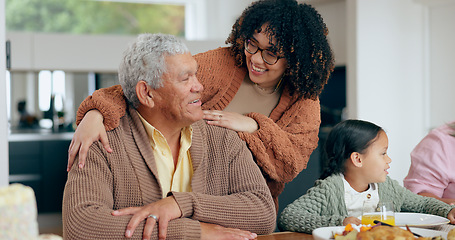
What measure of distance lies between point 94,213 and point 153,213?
0.15 meters

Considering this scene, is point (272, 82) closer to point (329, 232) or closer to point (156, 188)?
point (156, 188)

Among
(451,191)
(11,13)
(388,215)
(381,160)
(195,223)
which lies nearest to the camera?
(388,215)

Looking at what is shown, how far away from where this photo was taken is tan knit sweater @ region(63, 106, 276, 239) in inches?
54.4

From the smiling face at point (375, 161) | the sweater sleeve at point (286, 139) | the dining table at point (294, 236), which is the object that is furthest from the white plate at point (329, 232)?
the sweater sleeve at point (286, 139)

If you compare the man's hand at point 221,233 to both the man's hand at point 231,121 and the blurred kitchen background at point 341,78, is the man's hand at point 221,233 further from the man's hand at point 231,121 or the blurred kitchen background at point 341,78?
the blurred kitchen background at point 341,78

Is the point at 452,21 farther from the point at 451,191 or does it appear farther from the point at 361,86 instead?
the point at 451,191

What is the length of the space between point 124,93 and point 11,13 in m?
6.46

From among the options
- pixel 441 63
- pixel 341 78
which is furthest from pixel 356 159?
pixel 341 78

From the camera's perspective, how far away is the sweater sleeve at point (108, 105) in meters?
1.61

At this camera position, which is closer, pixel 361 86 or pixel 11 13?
pixel 361 86

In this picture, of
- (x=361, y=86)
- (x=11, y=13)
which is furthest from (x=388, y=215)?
(x=11, y=13)

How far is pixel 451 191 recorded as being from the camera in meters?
2.02

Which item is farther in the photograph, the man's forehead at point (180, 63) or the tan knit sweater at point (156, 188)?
Result: the man's forehead at point (180, 63)

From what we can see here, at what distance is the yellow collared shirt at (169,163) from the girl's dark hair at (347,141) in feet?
1.60
